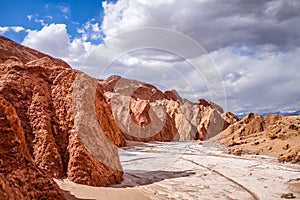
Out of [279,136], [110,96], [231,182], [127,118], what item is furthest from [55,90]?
[110,96]

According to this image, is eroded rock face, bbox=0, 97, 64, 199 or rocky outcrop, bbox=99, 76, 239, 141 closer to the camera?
eroded rock face, bbox=0, 97, 64, 199

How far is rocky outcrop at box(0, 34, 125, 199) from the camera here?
6875 millimetres

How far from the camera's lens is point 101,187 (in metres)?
6.91

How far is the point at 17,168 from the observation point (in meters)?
4.32

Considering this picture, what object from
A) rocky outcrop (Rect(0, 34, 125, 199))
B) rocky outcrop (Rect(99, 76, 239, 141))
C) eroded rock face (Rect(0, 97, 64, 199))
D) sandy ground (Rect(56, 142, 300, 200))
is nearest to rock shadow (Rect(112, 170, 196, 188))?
sandy ground (Rect(56, 142, 300, 200))

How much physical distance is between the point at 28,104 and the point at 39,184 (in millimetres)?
3276

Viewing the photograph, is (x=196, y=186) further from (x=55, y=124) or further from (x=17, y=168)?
(x=17, y=168)

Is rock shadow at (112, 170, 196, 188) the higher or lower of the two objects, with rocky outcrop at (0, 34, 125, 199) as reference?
lower

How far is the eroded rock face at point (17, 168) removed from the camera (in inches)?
163

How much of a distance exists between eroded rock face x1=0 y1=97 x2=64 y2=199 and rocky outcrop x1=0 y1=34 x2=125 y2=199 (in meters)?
1.87

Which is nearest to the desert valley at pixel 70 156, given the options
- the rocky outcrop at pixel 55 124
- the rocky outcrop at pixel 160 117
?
the rocky outcrop at pixel 55 124

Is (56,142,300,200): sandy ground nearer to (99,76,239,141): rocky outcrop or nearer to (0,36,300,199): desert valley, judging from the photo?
(0,36,300,199): desert valley

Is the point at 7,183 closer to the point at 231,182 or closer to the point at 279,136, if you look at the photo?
the point at 231,182

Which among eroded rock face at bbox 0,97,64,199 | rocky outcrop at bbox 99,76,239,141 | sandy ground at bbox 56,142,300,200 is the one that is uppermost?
rocky outcrop at bbox 99,76,239,141
